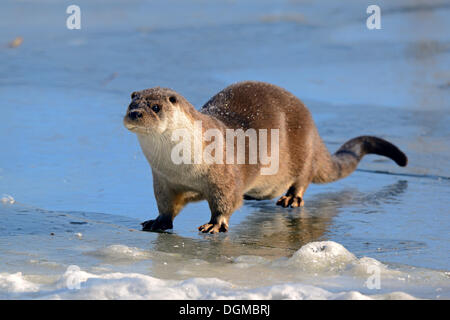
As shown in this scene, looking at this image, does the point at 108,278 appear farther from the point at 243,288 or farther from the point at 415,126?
the point at 415,126

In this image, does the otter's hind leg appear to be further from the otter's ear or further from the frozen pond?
the otter's ear

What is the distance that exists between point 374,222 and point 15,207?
178 centimetres

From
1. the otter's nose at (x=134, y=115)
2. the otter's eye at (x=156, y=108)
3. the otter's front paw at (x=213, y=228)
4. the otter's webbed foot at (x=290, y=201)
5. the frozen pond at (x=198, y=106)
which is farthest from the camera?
the otter's webbed foot at (x=290, y=201)

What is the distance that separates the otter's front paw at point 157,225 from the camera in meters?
3.89

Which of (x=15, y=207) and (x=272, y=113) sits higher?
(x=272, y=113)

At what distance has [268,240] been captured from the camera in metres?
3.68

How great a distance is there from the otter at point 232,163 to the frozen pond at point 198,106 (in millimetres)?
120

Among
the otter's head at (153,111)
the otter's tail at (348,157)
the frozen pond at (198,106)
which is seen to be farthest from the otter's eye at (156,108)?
the otter's tail at (348,157)

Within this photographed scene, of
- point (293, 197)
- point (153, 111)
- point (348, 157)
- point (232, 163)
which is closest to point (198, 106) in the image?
point (348, 157)

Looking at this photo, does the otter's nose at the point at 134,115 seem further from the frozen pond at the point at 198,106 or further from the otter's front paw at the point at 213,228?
the otter's front paw at the point at 213,228
